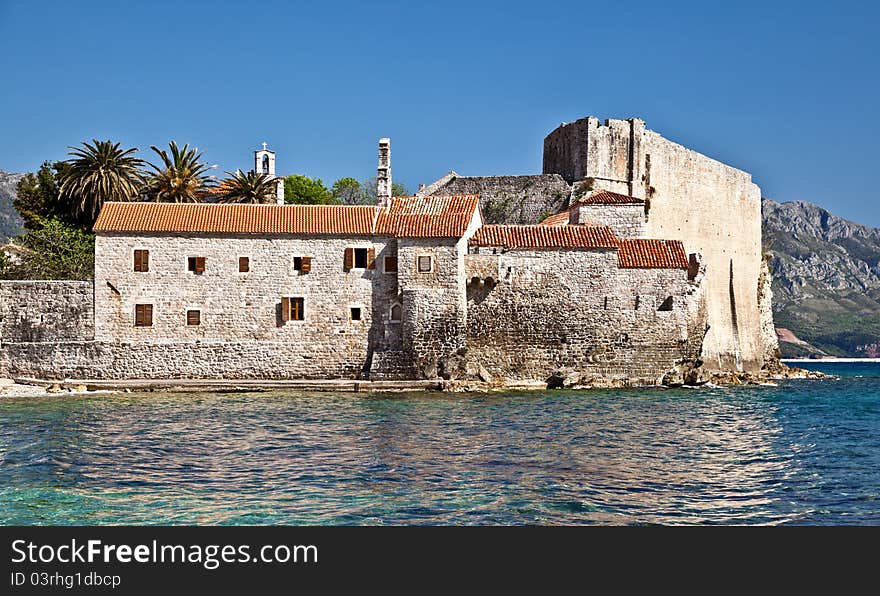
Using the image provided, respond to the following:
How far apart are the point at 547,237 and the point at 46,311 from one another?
55.4 feet

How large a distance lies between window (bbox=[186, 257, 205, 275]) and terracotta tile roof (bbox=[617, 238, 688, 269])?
550 inches

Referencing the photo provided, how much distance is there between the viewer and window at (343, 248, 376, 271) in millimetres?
32406

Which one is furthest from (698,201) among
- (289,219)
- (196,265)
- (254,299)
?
(196,265)

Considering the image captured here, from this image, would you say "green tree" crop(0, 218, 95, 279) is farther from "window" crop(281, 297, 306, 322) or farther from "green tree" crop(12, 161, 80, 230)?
"window" crop(281, 297, 306, 322)

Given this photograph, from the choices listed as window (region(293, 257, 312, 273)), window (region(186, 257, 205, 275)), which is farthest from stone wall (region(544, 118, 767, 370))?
window (region(186, 257, 205, 275))

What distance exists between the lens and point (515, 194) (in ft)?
154

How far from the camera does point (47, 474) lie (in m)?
16.3

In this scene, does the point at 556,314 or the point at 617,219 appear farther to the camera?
the point at 617,219

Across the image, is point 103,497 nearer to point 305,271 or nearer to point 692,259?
point 305,271

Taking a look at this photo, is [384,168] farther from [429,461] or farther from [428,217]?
[429,461]

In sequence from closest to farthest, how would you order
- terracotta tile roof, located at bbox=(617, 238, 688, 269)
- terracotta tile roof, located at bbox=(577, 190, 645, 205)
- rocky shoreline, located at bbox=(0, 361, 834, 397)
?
rocky shoreline, located at bbox=(0, 361, 834, 397)
terracotta tile roof, located at bbox=(617, 238, 688, 269)
terracotta tile roof, located at bbox=(577, 190, 645, 205)

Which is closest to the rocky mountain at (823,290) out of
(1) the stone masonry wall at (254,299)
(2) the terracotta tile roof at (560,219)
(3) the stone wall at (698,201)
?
(3) the stone wall at (698,201)

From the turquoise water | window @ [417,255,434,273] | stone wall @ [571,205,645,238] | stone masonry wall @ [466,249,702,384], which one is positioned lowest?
the turquoise water
